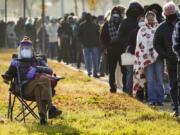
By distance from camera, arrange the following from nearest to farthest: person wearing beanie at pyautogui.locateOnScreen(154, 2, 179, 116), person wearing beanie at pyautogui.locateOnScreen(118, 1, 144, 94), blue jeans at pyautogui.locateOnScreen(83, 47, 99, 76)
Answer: person wearing beanie at pyautogui.locateOnScreen(154, 2, 179, 116)
person wearing beanie at pyautogui.locateOnScreen(118, 1, 144, 94)
blue jeans at pyautogui.locateOnScreen(83, 47, 99, 76)

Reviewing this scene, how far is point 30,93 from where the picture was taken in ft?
39.3

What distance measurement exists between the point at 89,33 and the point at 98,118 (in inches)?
383

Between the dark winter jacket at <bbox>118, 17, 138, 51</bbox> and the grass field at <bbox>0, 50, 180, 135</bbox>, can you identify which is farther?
the dark winter jacket at <bbox>118, 17, 138, 51</bbox>

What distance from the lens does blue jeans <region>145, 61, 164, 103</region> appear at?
48.1 feet

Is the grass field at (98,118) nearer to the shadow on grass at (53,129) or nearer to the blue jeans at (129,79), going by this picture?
the shadow on grass at (53,129)

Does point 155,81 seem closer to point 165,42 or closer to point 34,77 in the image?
point 165,42

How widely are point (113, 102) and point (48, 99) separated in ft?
11.1

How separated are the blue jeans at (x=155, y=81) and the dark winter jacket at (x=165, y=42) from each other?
1559mm

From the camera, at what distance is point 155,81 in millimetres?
14820

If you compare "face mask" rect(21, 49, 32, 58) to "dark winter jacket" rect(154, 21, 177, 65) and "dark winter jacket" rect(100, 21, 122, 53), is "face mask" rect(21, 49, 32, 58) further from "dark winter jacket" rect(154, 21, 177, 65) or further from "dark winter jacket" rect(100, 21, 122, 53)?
"dark winter jacket" rect(100, 21, 122, 53)

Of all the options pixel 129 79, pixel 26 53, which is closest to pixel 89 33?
pixel 129 79

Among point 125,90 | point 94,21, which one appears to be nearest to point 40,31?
point 94,21

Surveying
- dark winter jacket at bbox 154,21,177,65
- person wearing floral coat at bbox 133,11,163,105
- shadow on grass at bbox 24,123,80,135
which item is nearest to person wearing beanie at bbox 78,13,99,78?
person wearing floral coat at bbox 133,11,163,105

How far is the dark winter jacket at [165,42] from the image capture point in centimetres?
1285
